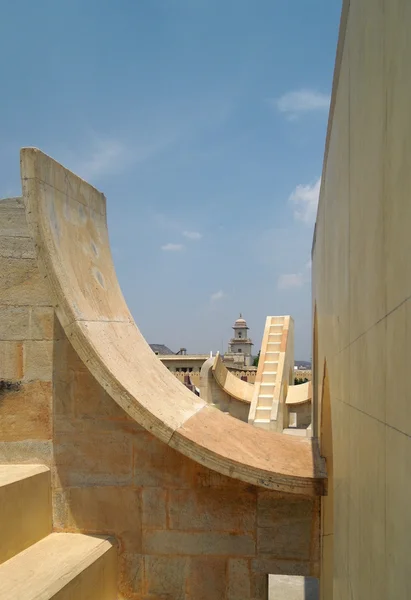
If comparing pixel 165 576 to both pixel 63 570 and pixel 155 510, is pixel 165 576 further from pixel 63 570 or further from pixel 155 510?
pixel 63 570

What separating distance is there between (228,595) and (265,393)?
848 centimetres

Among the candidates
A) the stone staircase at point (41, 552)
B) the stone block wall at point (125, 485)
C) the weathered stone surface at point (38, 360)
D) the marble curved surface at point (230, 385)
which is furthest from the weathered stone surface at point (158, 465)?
the marble curved surface at point (230, 385)

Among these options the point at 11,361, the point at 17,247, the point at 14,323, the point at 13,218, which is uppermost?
the point at 13,218

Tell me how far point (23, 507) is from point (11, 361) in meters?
0.90

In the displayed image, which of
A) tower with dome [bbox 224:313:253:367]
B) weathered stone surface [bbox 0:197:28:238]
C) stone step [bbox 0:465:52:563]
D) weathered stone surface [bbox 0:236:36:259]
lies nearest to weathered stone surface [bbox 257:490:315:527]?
stone step [bbox 0:465:52:563]

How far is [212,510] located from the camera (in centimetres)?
331

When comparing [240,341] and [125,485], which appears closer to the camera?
[125,485]

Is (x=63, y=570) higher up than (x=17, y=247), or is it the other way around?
(x=17, y=247)

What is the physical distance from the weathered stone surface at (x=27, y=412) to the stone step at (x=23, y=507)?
0.20 m

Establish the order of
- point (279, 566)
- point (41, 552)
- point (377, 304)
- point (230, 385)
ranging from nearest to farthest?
point (377, 304)
point (41, 552)
point (279, 566)
point (230, 385)

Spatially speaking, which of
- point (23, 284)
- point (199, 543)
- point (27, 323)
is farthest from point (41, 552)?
point (23, 284)

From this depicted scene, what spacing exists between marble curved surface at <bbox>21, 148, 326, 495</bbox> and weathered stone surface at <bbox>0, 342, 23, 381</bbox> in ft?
1.31

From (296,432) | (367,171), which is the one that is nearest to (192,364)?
(296,432)

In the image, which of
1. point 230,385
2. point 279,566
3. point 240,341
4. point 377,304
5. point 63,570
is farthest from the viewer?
point 240,341
